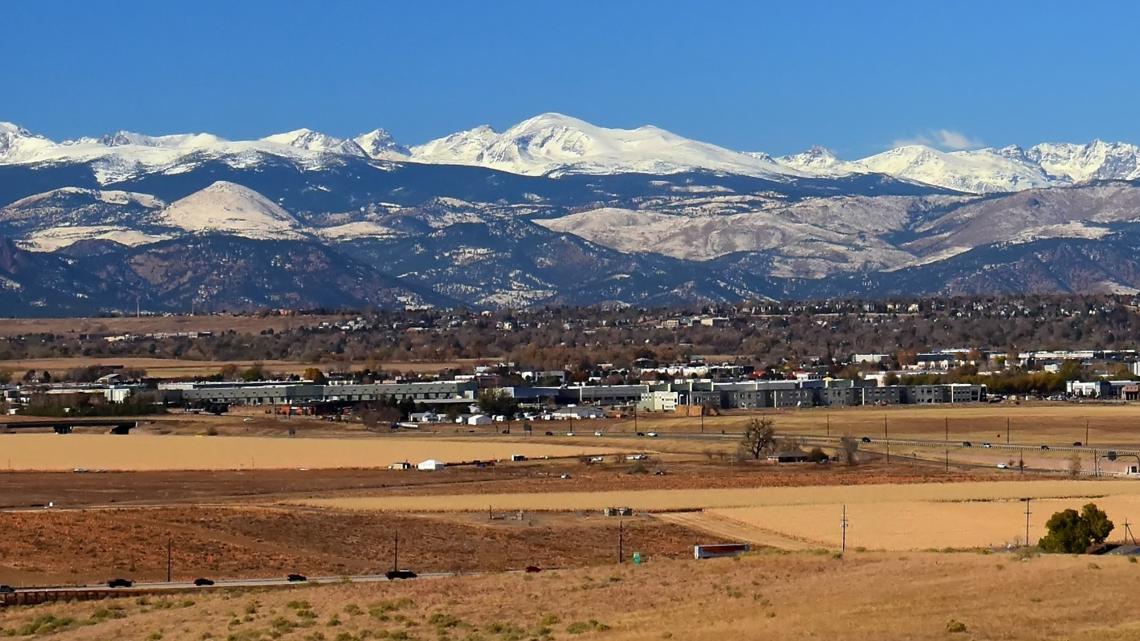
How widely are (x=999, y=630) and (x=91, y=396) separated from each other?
11879 cm

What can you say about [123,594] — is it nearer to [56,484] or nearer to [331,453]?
[56,484]

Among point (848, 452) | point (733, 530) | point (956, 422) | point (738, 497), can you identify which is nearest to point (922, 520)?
point (733, 530)

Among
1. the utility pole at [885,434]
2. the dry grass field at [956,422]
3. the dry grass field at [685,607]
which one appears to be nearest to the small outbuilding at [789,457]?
the utility pole at [885,434]

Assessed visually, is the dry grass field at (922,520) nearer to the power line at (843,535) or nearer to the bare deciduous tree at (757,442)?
the power line at (843,535)

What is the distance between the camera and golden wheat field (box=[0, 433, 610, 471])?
3981 inches

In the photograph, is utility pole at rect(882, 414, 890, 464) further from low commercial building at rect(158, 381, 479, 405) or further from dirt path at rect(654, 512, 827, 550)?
low commercial building at rect(158, 381, 479, 405)

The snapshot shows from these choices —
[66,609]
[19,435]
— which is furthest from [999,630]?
[19,435]

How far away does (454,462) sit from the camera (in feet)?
333

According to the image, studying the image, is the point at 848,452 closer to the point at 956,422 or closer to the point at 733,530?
the point at 956,422

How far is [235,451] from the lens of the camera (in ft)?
356

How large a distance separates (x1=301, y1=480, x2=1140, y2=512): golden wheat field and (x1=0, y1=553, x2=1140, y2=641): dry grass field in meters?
23.0

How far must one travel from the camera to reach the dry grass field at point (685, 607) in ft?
136

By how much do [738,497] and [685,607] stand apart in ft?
111

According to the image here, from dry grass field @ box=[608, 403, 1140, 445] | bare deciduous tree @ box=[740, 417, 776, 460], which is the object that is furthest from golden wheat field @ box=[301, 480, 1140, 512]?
dry grass field @ box=[608, 403, 1140, 445]
